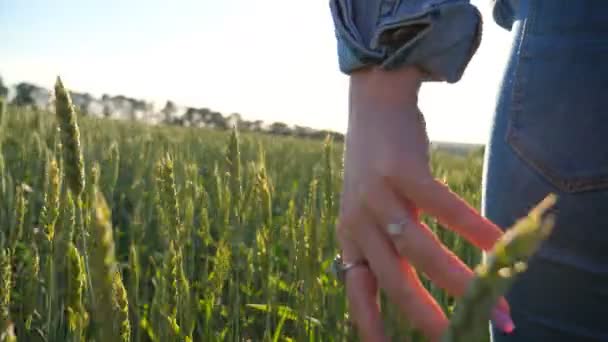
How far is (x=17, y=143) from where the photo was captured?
3.46 metres

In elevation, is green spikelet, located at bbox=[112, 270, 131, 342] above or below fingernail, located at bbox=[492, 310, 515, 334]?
below

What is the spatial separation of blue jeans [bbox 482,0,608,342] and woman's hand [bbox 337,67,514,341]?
0.49ft

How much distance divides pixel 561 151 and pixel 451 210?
0.68ft

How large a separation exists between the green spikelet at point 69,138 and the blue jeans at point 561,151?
50cm

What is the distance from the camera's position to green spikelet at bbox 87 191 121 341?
0.26m

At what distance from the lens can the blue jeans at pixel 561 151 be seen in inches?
27.5

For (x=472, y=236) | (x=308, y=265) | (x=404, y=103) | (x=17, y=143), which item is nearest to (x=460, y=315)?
(x=472, y=236)

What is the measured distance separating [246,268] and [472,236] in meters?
0.93

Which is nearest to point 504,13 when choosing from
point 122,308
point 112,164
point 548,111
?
point 548,111

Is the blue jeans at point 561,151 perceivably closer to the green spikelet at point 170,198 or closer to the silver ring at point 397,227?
the silver ring at point 397,227

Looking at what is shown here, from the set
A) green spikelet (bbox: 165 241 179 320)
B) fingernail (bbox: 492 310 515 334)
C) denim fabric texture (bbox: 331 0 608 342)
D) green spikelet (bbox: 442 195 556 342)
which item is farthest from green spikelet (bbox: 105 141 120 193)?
green spikelet (bbox: 442 195 556 342)

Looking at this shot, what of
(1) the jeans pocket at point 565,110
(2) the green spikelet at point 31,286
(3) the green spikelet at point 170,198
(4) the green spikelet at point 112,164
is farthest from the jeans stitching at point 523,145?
(4) the green spikelet at point 112,164

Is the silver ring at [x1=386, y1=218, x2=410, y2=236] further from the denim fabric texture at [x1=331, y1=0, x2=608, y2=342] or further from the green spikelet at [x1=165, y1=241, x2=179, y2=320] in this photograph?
the green spikelet at [x1=165, y1=241, x2=179, y2=320]

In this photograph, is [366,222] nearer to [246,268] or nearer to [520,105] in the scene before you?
[520,105]
